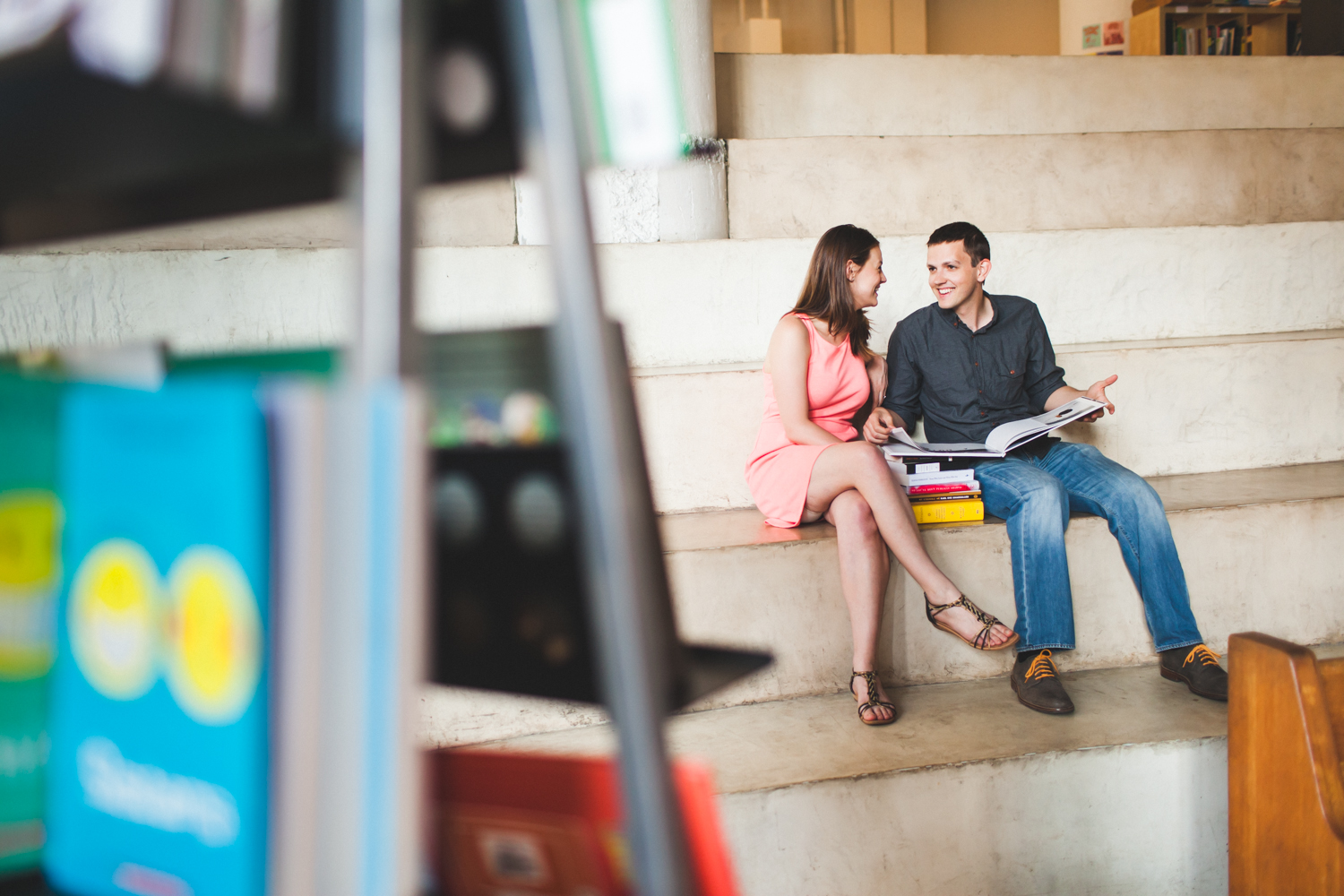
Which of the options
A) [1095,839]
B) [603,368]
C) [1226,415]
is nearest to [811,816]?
[1095,839]

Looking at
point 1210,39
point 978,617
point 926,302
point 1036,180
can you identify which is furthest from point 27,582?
point 1210,39

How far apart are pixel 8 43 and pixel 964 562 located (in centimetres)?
220

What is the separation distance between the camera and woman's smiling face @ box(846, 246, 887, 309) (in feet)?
8.13

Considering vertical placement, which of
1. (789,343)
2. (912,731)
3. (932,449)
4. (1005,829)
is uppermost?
(789,343)

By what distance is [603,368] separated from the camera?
18.1 inches

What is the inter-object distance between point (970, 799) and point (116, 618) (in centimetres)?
173

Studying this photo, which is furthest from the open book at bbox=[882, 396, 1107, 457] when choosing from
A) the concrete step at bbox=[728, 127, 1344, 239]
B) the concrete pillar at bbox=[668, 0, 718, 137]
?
the concrete pillar at bbox=[668, 0, 718, 137]

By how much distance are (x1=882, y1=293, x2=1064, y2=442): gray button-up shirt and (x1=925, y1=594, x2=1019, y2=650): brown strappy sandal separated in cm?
67

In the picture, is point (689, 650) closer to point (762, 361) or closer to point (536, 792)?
point (536, 792)

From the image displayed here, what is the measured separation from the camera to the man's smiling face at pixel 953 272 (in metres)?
2.58

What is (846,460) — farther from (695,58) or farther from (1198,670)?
(695,58)

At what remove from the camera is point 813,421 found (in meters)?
2.53

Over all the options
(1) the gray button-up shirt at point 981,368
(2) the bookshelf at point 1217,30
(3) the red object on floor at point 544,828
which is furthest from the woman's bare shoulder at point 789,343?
(2) the bookshelf at point 1217,30

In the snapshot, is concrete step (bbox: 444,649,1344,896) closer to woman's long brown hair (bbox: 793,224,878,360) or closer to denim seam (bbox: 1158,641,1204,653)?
denim seam (bbox: 1158,641,1204,653)
